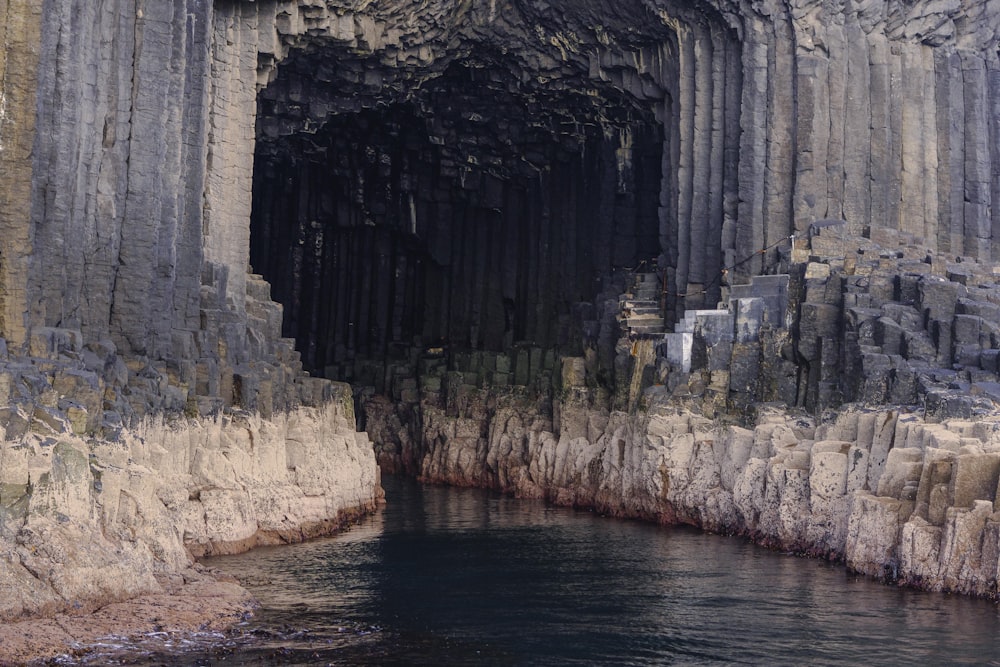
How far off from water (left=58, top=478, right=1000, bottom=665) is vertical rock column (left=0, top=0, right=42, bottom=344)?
18.9ft

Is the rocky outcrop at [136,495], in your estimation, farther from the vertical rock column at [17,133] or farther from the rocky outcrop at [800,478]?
the rocky outcrop at [800,478]

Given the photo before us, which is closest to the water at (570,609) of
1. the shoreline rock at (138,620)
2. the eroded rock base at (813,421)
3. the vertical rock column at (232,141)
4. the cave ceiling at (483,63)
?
the shoreline rock at (138,620)

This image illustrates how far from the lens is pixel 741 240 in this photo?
36.3 meters

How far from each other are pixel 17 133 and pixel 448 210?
30844mm

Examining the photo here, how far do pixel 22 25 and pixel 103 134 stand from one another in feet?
13.9

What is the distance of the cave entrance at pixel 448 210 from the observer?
1709 inches

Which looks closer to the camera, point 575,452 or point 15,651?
point 15,651

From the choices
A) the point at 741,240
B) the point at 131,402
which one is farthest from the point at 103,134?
the point at 741,240

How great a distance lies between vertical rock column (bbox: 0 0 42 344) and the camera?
2177 centimetres

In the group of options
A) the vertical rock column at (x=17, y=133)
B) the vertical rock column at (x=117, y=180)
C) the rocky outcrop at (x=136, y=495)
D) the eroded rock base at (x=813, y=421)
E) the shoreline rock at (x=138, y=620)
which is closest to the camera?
the shoreline rock at (x=138, y=620)

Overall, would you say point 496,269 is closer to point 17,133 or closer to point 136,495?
point 17,133

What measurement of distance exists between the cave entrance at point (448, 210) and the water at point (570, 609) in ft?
50.1

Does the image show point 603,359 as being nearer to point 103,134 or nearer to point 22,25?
point 103,134

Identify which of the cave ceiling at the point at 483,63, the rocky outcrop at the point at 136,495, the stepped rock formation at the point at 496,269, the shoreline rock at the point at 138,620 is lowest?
A: the shoreline rock at the point at 138,620
